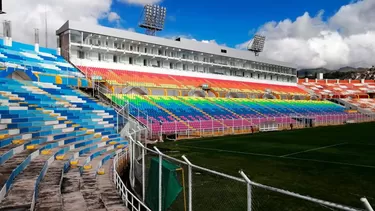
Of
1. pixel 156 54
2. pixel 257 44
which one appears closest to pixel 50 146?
pixel 156 54

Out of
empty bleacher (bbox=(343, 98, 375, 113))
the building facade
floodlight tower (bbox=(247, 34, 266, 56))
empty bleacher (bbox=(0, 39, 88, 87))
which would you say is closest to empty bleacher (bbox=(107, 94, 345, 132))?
empty bleacher (bbox=(0, 39, 88, 87))

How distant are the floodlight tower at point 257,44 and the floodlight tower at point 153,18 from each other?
22.0 meters

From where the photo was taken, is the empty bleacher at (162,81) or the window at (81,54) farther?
the window at (81,54)

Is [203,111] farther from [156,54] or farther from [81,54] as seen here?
[81,54]

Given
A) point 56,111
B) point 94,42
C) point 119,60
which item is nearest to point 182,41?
point 119,60

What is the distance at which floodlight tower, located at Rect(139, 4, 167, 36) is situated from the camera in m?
44.5

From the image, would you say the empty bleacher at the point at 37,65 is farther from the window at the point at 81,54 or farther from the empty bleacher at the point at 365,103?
the empty bleacher at the point at 365,103

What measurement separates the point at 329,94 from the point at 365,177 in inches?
2125

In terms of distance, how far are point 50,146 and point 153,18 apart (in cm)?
3864

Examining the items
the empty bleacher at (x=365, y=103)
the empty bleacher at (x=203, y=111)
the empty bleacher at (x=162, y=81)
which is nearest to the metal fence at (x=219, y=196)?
the empty bleacher at (x=203, y=111)

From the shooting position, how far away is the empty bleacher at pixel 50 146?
545 centimetres

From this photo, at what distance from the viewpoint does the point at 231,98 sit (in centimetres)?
4031

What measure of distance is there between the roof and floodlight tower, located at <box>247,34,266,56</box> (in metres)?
4.68

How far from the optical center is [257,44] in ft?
200
